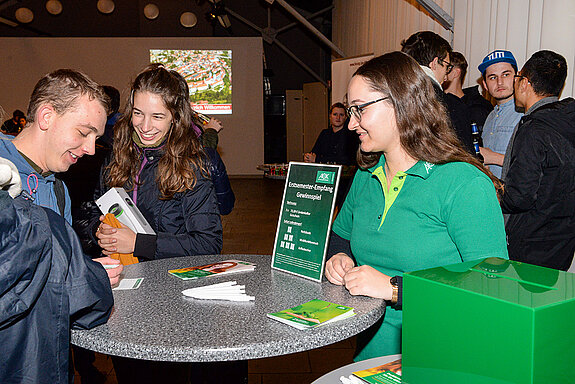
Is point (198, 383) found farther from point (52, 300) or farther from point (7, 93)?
point (7, 93)

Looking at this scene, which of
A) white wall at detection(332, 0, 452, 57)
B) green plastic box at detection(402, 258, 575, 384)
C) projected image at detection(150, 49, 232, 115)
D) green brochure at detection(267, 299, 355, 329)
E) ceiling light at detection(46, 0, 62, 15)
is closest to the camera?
green plastic box at detection(402, 258, 575, 384)

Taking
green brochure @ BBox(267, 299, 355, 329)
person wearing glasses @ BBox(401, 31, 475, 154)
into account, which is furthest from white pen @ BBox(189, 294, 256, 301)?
person wearing glasses @ BBox(401, 31, 475, 154)

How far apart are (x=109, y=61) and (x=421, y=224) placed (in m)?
13.8

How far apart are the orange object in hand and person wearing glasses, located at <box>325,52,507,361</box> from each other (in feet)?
2.64

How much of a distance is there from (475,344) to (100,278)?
2.50 ft

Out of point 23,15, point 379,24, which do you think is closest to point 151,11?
point 23,15

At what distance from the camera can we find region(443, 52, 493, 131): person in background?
12.6 ft

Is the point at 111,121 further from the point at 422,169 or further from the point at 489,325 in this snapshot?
the point at 489,325

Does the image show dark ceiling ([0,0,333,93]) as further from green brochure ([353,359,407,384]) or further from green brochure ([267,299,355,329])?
green brochure ([353,359,407,384])

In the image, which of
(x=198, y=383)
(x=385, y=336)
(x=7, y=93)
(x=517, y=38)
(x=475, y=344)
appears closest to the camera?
(x=475, y=344)

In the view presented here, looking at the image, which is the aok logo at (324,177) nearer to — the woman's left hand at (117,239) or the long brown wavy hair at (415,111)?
the long brown wavy hair at (415,111)

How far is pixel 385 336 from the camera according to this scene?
A: 161cm

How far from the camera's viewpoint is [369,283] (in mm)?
1431

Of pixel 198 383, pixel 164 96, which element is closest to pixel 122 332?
pixel 198 383
